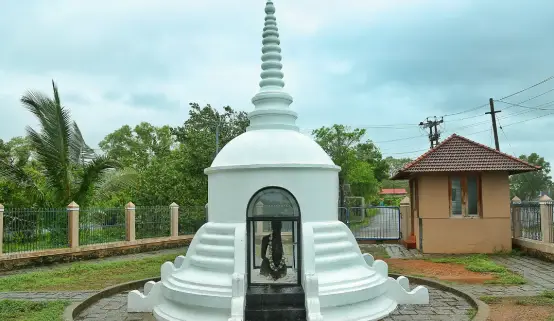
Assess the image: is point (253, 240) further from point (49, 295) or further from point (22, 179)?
point (22, 179)

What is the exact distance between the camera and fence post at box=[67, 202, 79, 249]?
17047 mm

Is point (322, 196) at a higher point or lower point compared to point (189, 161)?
lower

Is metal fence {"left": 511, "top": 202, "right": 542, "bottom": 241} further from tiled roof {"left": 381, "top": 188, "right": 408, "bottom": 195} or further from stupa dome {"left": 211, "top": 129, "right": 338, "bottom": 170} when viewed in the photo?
tiled roof {"left": 381, "top": 188, "right": 408, "bottom": 195}

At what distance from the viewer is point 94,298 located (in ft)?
33.2

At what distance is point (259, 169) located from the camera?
335 inches

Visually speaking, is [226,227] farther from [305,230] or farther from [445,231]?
Result: [445,231]

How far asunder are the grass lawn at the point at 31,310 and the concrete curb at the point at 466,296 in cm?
723

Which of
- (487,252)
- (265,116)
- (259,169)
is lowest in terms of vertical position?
(487,252)

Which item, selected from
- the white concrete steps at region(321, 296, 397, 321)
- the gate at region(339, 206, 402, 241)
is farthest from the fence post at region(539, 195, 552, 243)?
the white concrete steps at region(321, 296, 397, 321)

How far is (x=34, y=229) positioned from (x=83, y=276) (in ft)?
11.7

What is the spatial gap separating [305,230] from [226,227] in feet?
4.74

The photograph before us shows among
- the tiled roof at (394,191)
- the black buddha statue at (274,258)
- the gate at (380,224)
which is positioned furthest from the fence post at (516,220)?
the tiled roof at (394,191)

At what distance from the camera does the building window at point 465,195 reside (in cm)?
1773

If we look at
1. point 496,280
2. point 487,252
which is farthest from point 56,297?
point 487,252
